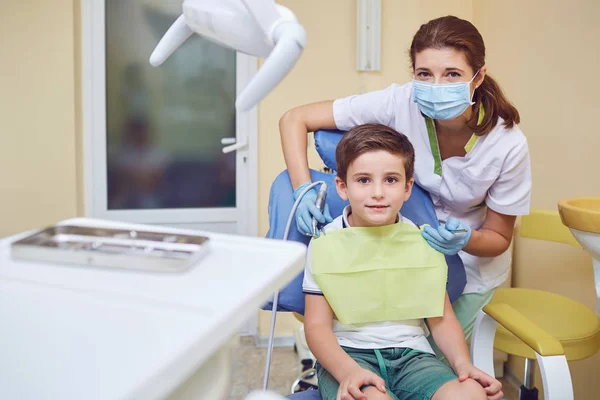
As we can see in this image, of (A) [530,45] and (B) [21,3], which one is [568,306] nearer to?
(A) [530,45]

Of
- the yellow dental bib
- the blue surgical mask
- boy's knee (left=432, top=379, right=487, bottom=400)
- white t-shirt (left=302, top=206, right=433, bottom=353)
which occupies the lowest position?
boy's knee (left=432, top=379, right=487, bottom=400)

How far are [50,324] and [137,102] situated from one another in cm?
258

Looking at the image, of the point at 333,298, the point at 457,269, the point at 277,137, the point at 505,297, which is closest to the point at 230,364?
the point at 333,298

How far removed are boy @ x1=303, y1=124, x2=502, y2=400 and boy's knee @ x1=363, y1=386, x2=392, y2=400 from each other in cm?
5

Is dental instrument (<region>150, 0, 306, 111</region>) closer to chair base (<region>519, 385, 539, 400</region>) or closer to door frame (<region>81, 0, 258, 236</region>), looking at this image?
chair base (<region>519, 385, 539, 400</region>)

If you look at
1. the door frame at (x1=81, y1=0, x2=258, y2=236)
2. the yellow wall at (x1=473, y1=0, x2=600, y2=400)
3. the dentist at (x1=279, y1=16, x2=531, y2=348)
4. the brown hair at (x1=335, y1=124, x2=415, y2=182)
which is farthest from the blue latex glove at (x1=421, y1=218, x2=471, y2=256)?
the door frame at (x1=81, y1=0, x2=258, y2=236)

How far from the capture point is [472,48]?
1.35 m

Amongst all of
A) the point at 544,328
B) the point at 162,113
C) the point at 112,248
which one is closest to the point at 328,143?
the point at 544,328

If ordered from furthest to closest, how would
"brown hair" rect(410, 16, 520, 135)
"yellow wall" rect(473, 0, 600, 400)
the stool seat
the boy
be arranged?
1. "yellow wall" rect(473, 0, 600, 400)
2. the stool seat
3. "brown hair" rect(410, 16, 520, 135)
4. the boy

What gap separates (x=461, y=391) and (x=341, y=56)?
2048 mm

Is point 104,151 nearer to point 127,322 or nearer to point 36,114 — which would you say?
point 36,114

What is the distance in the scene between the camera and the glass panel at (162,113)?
9.20 ft

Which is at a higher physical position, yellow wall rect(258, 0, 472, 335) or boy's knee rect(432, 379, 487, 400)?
yellow wall rect(258, 0, 472, 335)

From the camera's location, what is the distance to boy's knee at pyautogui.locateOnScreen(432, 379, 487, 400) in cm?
112
